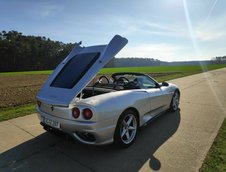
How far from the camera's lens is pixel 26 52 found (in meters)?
65.6

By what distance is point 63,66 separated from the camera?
4008mm

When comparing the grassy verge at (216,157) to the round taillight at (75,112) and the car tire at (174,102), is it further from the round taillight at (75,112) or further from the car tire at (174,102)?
the round taillight at (75,112)

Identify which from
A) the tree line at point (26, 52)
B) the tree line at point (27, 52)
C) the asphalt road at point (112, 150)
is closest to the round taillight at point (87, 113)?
the asphalt road at point (112, 150)

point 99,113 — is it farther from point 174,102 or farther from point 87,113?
point 174,102

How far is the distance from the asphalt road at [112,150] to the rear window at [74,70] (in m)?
0.98

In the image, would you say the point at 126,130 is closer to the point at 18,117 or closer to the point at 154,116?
the point at 154,116

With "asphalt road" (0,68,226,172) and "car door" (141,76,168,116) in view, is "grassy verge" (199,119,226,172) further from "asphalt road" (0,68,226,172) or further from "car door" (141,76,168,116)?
"car door" (141,76,168,116)

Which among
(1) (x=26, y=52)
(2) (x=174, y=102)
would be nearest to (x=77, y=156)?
(2) (x=174, y=102)

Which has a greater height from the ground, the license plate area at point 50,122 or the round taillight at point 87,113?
the round taillight at point 87,113

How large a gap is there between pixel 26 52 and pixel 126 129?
7003 cm

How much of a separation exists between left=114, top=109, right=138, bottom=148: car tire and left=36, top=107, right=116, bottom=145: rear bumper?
15 cm

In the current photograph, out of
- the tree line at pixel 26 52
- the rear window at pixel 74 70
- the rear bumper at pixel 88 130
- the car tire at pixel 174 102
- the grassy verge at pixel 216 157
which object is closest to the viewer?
the grassy verge at pixel 216 157

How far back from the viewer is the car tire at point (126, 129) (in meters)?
3.26

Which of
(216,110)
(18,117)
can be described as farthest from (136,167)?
(216,110)
